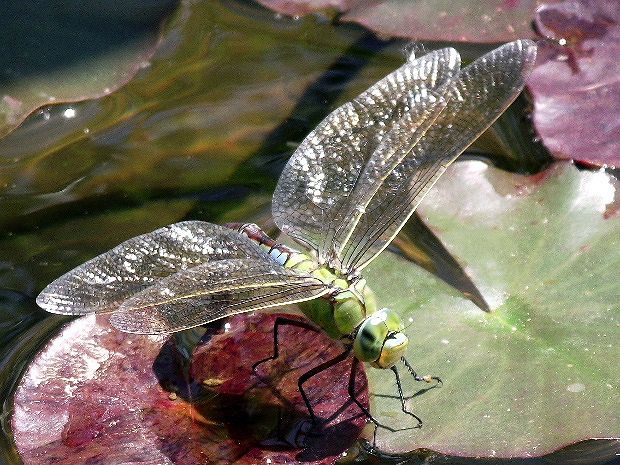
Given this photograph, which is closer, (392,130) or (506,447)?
(506,447)

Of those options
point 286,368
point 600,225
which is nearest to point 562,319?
point 600,225

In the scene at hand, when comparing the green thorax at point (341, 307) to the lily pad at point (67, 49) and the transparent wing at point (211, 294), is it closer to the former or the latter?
the transparent wing at point (211, 294)

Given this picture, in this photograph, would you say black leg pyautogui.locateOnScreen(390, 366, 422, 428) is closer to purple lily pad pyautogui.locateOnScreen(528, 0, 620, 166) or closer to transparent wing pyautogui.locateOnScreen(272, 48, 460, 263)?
transparent wing pyautogui.locateOnScreen(272, 48, 460, 263)

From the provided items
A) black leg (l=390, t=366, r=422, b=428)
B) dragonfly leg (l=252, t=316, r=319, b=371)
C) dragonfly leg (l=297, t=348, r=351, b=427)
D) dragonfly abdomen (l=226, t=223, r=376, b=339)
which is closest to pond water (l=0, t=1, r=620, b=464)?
dragonfly abdomen (l=226, t=223, r=376, b=339)

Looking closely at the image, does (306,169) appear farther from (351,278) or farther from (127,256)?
(127,256)

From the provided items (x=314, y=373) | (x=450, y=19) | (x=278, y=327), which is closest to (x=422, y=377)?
(x=314, y=373)

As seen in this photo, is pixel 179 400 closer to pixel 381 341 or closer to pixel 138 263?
pixel 138 263

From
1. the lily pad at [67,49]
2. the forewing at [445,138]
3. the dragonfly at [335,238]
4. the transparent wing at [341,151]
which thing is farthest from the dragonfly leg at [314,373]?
the lily pad at [67,49]
